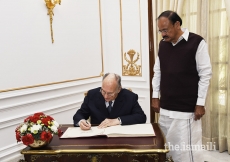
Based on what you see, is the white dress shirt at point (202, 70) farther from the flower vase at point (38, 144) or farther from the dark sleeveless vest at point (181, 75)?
the flower vase at point (38, 144)

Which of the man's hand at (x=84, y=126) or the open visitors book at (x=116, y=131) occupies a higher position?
the man's hand at (x=84, y=126)

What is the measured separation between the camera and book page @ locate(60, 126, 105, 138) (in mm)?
2137

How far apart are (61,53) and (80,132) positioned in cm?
201

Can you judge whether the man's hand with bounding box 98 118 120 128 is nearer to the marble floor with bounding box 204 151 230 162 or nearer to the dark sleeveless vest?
the dark sleeveless vest

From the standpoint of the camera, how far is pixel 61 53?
396cm

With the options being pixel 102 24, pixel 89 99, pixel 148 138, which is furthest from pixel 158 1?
pixel 148 138

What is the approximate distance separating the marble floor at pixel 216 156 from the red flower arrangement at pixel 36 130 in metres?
2.59

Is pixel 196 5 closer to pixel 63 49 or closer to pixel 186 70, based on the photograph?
pixel 186 70

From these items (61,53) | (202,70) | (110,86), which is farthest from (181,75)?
(61,53)

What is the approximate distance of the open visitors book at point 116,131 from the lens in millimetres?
2107

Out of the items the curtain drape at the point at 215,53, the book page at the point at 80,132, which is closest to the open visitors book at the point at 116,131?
the book page at the point at 80,132

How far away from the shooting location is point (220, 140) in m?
3.92

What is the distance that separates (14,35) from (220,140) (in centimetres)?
329

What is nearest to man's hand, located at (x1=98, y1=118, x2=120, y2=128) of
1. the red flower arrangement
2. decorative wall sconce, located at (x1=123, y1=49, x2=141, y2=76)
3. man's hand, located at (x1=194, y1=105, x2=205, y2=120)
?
the red flower arrangement
